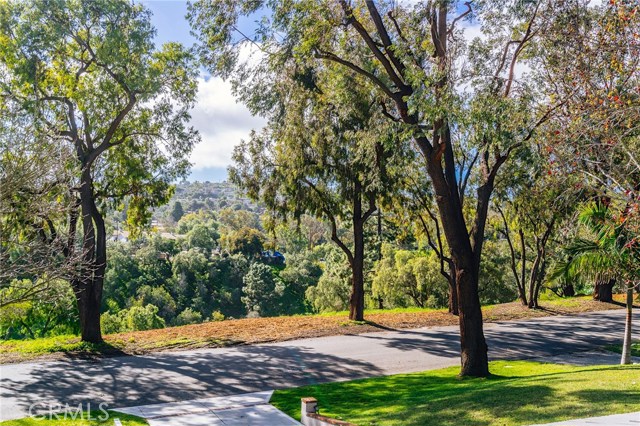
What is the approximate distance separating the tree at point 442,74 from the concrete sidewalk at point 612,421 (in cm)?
492

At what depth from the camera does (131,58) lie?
1619 cm

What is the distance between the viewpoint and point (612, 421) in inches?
265

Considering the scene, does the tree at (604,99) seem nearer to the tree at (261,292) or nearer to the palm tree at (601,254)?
the palm tree at (601,254)

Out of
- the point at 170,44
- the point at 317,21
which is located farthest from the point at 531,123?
the point at 170,44

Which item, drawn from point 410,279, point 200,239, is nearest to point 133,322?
point 410,279

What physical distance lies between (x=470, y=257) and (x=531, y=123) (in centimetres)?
350

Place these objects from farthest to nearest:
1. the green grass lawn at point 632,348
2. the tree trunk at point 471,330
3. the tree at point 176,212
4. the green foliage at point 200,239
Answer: the tree at point 176,212
the green foliage at point 200,239
the green grass lawn at point 632,348
the tree trunk at point 471,330

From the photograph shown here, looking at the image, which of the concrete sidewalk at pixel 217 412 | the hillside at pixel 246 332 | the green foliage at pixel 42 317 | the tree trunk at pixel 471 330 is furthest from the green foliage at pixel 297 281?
the concrete sidewalk at pixel 217 412

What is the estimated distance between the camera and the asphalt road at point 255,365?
36.3 feet

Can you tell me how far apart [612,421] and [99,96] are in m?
15.9

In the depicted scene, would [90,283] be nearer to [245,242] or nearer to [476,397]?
[476,397]

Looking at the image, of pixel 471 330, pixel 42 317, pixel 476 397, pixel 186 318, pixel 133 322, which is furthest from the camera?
pixel 186 318

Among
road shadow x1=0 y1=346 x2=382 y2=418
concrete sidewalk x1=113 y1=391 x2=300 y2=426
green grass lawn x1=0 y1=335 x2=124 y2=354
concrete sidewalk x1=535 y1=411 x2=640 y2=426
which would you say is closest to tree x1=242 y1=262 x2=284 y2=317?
green grass lawn x1=0 y1=335 x2=124 y2=354

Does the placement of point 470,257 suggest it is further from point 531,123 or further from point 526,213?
point 526,213
